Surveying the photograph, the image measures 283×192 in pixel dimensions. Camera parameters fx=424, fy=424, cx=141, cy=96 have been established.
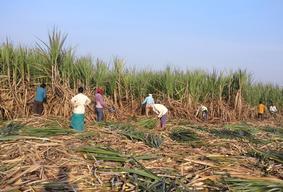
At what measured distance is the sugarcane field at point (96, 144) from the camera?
4.73 m

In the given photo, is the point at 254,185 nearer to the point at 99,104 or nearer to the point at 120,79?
the point at 99,104

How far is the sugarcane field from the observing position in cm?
473

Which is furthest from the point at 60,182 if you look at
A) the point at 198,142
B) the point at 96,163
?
the point at 198,142

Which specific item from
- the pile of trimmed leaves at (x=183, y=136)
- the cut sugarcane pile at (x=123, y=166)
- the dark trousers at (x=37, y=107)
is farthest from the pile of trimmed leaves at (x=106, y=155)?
the dark trousers at (x=37, y=107)

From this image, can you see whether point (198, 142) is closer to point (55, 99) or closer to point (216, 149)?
point (216, 149)

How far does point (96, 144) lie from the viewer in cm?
627

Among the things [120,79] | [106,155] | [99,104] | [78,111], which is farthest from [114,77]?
[106,155]

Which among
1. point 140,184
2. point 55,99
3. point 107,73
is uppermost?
point 107,73

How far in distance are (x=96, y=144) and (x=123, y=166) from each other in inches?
45.4

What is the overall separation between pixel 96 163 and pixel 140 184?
0.82 metres

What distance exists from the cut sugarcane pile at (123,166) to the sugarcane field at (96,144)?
12 millimetres

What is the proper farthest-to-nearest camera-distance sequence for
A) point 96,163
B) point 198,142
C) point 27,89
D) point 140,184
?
point 27,89
point 198,142
point 96,163
point 140,184

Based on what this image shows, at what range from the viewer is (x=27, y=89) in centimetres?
1246

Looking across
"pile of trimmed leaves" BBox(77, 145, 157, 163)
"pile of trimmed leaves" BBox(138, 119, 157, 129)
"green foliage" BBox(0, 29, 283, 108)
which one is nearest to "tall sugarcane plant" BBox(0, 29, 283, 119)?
"green foliage" BBox(0, 29, 283, 108)
